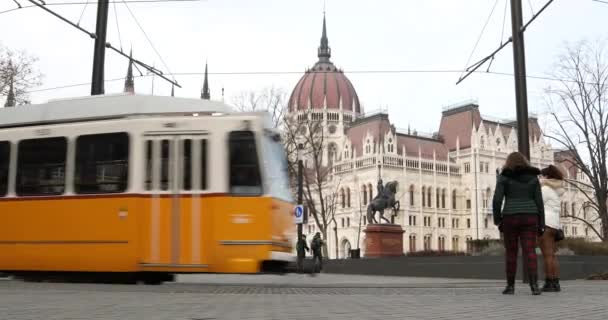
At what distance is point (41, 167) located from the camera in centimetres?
1282

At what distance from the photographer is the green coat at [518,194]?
30.0 feet

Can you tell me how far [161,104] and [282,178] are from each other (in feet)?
8.30

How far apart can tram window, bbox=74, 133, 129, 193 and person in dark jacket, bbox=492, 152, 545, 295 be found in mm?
6369

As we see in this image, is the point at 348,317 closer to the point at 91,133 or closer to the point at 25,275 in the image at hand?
the point at 91,133

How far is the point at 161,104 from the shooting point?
41.6ft

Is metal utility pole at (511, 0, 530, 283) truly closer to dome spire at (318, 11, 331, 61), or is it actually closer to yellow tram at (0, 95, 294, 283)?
yellow tram at (0, 95, 294, 283)

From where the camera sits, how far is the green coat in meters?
9.16

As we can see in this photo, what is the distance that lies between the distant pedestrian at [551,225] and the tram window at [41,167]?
8.06m

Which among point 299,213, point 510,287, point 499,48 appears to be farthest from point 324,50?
point 510,287

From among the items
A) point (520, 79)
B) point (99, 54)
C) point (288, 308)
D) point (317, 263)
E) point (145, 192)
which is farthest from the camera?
point (317, 263)

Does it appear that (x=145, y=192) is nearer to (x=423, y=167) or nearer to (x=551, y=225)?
(x=551, y=225)

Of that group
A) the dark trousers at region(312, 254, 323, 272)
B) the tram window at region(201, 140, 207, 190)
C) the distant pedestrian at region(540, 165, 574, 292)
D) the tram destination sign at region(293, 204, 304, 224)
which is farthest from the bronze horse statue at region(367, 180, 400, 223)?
the distant pedestrian at region(540, 165, 574, 292)

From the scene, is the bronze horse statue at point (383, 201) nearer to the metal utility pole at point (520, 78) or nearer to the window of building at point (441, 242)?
the metal utility pole at point (520, 78)

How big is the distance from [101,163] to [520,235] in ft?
23.4
